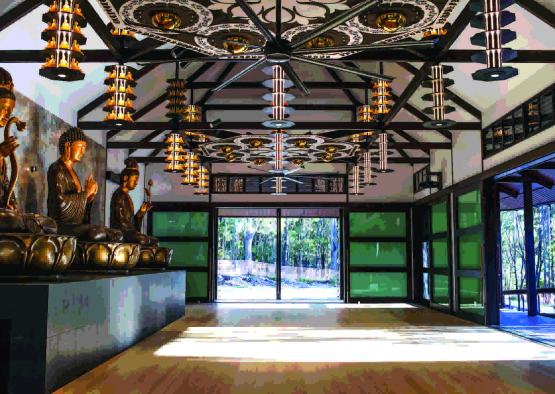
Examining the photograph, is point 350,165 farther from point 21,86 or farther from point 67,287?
point 67,287

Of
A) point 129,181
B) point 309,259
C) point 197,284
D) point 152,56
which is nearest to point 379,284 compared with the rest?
point 309,259

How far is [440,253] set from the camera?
11.2 metres

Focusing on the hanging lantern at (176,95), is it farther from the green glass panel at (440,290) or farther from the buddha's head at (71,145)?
the green glass panel at (440,290)

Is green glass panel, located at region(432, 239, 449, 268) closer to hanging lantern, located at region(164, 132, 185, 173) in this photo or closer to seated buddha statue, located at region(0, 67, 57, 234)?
hanging lantern, located at region(164, 132, 185, 173)

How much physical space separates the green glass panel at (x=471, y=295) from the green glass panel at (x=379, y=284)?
328cm

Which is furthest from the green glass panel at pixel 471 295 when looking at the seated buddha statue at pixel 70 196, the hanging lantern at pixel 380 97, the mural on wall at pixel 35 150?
the mural on wall at pixel 35 150

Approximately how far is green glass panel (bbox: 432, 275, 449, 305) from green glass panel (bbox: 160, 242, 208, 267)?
4.67 meters

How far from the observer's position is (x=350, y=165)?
43.3ft

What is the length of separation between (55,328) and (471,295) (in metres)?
6.98

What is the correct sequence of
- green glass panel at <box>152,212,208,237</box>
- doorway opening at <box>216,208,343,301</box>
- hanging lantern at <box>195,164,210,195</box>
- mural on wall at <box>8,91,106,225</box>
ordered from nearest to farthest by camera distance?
mural on wall at <box>8,91,106,225</box> < hanging lantern at <box>195,164,210,195</box> < green glass panel at <box>152,212,208,237</box> < doorway opening at <box>216,208,343,301</box>

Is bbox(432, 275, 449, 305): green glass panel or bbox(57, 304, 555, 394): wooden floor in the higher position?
bbox(432, 275, 449, 305): green glass panel

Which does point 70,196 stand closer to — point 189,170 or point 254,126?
point 254,126

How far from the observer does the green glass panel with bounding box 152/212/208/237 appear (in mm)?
13102

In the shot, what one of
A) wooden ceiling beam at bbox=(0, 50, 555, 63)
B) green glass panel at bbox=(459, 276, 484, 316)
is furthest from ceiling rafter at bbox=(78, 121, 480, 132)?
wooden ceiling beam at bbox=(0, 50, 555, 63)
